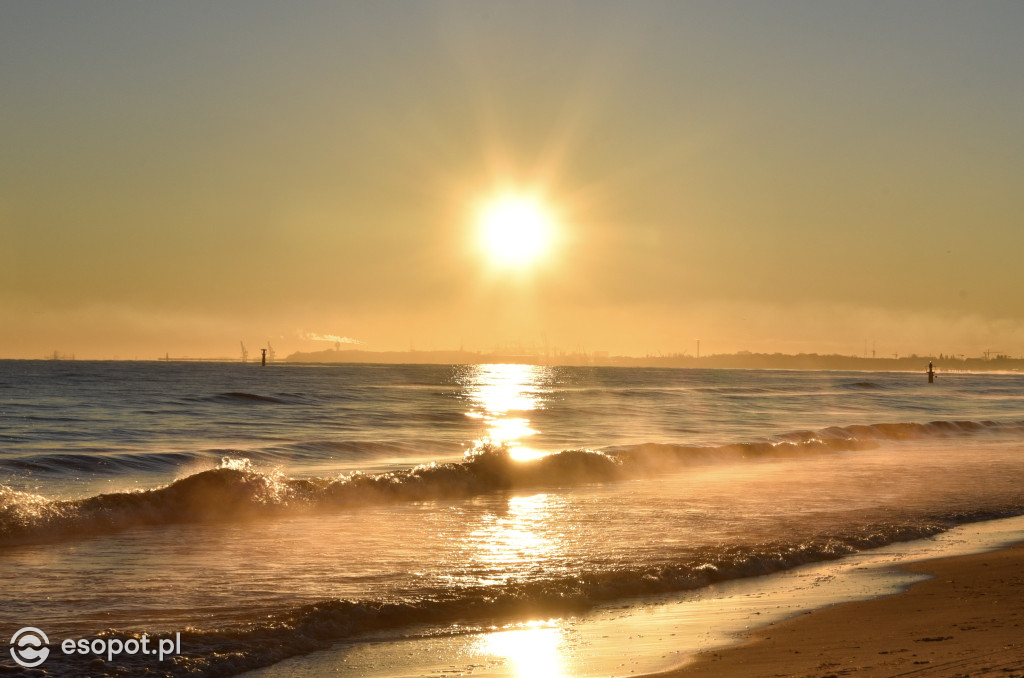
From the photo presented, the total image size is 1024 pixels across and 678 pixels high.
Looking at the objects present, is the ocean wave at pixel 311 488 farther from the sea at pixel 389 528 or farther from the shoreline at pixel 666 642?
the shoreline at pixel 666 642

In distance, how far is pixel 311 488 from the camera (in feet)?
66.9

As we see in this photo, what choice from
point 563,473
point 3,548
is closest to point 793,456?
point 563,473

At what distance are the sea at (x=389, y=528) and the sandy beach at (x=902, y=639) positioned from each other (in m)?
2.11

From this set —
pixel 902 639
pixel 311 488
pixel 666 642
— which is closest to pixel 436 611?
pixel 666 642

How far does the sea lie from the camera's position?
9680 millimetres

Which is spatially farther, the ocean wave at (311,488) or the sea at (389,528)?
the ocean wave at (311,488)

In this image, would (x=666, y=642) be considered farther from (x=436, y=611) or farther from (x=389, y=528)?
(x=389, y=528)

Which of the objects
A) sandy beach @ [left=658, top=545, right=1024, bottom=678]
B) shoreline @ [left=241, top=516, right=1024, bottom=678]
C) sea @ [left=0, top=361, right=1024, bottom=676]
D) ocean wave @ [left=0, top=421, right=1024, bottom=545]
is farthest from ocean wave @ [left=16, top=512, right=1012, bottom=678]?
ocean wave @ [left=0, top=421, right=1024, bottom=545]

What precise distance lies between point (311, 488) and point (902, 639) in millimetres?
14278

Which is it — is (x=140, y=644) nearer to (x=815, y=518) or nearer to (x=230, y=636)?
(x=230, y=636)

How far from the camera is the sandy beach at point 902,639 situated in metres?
8.02

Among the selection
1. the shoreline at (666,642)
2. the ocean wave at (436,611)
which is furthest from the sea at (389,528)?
the shoreline at (666,642)

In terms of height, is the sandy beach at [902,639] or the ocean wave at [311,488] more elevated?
the ocean wave at [311,488]

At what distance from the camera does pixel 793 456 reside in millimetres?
33625
